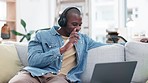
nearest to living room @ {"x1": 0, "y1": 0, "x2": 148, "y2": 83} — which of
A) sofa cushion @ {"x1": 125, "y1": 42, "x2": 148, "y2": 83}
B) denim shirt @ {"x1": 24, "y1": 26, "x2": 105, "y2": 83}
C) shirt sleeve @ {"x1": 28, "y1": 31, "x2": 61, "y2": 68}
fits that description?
sofa cushion @ {"x1": 125, "y1": 42, "x2": 148, "y2": 83}

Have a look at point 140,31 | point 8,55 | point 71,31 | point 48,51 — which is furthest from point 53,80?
point 140,31

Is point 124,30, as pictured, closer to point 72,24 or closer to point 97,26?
point 97,26

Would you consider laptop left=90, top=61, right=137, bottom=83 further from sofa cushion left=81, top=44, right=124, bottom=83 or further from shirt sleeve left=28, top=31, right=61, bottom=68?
sofa cushion left=81, top=44, right=124, bottom=83

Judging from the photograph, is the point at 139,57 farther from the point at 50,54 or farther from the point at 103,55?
the point at 50,54

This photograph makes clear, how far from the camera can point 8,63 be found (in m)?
2.32

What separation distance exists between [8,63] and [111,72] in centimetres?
110

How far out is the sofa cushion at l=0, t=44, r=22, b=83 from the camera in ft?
7.41

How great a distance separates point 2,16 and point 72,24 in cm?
278

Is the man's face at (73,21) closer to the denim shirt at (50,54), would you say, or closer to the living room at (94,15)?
the denim shirt at (50,54)

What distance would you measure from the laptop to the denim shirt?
1.72 feet

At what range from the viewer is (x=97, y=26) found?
5.30m

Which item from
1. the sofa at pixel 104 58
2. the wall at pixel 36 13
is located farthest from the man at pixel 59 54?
the wall at pixel 36 13

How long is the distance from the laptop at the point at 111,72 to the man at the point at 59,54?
1.62 ft

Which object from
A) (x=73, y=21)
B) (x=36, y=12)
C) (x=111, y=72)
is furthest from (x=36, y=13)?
(x=111, y=72)
